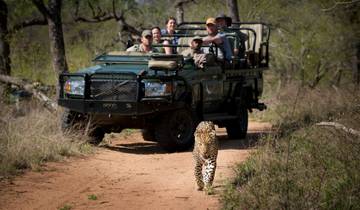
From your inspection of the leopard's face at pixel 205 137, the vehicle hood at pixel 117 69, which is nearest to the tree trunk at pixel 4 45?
the vehicle hood at pixel 117 69

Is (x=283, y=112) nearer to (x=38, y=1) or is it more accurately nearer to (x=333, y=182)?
(x=38, y=1)

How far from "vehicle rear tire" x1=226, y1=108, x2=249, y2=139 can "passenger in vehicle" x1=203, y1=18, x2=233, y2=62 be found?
114 centimetres

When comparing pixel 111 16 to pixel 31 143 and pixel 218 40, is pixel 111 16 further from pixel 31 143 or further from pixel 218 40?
pixel 31 143

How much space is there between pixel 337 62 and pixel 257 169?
55.7 ft

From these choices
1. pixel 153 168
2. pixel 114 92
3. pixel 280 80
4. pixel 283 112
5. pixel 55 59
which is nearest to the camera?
pixel 153 168

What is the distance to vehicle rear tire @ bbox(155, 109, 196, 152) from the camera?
38.4 feet

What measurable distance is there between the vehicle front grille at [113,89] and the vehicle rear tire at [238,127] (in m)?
2.93

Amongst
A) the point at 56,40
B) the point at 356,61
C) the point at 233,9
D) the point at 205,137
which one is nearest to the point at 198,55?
the point at 56,40

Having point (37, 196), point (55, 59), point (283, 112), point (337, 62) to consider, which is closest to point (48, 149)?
point (37, 196)

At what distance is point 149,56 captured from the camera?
483 inches

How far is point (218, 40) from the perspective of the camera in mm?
13180

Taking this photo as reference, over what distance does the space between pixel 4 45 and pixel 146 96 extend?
8733mm

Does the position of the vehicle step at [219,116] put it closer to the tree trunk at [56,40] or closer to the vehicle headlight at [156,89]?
the vehicle headlight at [156,89]

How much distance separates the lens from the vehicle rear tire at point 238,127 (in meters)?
13.9
